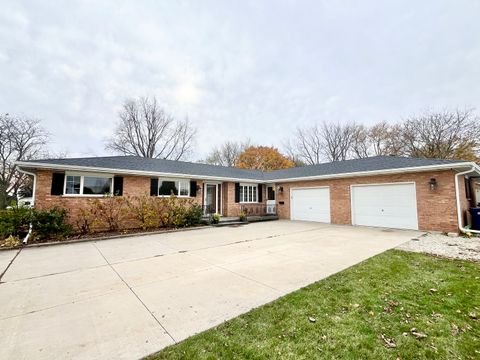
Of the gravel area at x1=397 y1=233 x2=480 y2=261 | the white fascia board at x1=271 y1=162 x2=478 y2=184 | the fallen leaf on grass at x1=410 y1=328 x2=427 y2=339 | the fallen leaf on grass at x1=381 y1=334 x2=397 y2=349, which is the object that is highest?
the white fascia board at x1=271 y1=162 x2=478 y2=184

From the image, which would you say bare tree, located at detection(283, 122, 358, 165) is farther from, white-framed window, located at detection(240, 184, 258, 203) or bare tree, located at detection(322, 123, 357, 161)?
white-framed window, located at detection(240, 184, 258, 203)

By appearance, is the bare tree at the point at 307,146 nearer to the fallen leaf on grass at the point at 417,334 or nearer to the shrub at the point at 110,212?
the shrub at the point at 110,212

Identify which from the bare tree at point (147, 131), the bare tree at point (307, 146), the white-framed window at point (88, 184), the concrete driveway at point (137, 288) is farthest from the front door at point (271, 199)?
the bare tree at point (307, 146)

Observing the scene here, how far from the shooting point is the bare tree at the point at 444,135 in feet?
59.1

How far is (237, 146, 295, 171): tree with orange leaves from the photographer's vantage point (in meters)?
29.1

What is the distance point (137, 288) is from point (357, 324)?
11.6 ft

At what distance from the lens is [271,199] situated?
1688 cm

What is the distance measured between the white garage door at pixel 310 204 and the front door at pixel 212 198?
520 centimetres

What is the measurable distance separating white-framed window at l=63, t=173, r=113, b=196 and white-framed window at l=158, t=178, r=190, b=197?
2439 mm

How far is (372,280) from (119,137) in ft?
91.8

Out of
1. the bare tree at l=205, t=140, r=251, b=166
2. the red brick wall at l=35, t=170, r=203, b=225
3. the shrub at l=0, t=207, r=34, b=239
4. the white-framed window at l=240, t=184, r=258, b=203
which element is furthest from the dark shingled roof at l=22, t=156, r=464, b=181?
the bare tree at l=205, t=140, r=251, b=166

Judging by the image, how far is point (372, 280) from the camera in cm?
406

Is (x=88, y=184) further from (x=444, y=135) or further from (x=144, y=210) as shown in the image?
(x=444, y=135)

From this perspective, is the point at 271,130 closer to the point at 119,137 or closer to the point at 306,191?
the point at 306,191
